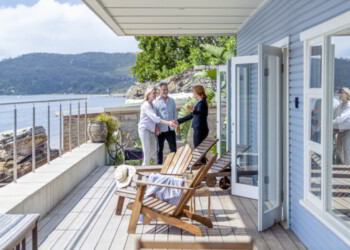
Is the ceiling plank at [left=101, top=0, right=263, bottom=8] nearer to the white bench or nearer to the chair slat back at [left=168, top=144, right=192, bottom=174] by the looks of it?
the chair slat back at [left=168, top=144, right=192, bottom=174]

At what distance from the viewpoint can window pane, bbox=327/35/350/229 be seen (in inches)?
137

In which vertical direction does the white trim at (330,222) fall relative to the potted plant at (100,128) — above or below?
below

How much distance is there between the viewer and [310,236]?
4.42m

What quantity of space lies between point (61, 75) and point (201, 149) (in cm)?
3585

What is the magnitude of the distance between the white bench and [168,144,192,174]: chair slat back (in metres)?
2.70

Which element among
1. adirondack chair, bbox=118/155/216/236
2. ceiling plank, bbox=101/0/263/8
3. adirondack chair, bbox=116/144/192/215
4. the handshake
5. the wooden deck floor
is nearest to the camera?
the wooden deck floor

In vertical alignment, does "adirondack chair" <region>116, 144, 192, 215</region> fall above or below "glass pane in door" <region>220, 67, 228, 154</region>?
below

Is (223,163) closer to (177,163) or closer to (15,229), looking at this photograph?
(177,163)

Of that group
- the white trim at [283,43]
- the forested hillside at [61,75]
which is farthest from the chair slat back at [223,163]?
the forested hillside at [61,75]

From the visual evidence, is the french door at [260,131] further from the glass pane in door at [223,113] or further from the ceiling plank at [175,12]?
the glass pane in door at [223,113]

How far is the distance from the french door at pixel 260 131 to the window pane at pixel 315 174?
75 centimetres

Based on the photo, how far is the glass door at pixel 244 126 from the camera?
6629 millimetres

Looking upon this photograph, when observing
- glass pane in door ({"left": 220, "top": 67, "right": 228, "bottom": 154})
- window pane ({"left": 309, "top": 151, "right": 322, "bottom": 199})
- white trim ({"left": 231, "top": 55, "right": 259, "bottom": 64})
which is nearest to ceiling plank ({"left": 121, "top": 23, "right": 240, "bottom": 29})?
glass pane in door ({"left": 220, "top": 67, "right": 228, "bottom": 154})

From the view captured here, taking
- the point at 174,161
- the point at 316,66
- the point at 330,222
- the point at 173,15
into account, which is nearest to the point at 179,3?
the point at 173,15
